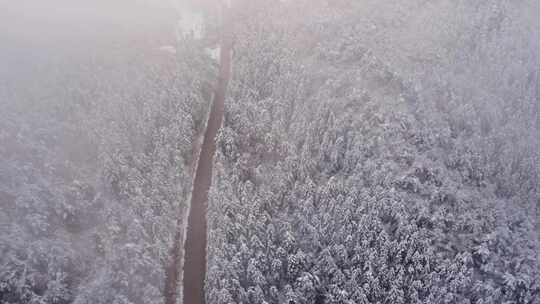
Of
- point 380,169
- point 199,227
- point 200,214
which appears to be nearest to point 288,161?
point 380,169

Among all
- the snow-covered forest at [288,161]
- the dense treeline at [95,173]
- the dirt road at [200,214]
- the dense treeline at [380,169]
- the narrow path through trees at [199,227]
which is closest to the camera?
the dense treeline at [380,169]

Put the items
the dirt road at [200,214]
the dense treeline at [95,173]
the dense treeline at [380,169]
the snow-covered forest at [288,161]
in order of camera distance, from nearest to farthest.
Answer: the dense treeline at [380,169] < the snow-covered forest at [288,161] < the dense treeline at [95,173] < the dirt road at [200,214]

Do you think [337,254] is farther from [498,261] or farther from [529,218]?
[529,218]

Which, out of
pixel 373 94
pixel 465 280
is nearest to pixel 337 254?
pixel 465 280

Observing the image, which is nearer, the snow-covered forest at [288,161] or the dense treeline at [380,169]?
the dense treeline at [380,169]

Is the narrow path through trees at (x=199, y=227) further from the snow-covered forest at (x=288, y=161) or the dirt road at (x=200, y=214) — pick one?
the snow-covered forest at (x=288, y=161)

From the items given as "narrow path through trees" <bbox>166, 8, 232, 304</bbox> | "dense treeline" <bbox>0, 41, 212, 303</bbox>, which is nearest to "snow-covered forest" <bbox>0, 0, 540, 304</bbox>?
"dense treeline" <bbox>0, 41, 212, 303</bbox>

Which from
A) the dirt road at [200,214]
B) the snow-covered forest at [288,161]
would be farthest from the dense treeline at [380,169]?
the dirt road at [200,214]
